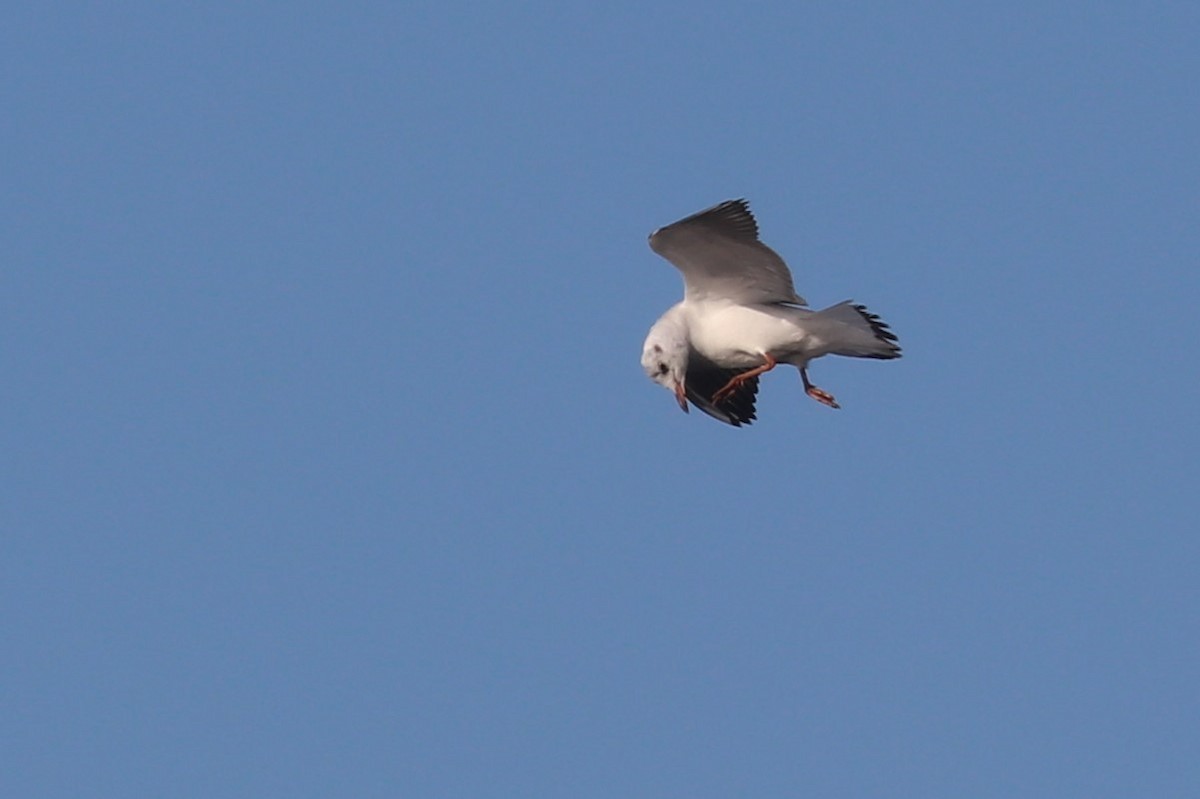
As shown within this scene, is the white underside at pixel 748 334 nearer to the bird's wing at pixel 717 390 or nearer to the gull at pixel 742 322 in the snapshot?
the gull at pixel 742 322

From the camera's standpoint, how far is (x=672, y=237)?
22.6 metres

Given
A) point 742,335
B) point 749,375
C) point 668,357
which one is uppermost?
point 742,335

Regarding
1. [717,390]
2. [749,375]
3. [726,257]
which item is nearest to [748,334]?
[749,375]

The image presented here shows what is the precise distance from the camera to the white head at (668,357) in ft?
76.6

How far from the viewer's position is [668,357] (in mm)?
23344

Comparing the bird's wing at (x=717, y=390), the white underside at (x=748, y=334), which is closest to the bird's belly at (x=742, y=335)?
the white underside at (x=748, y=334)

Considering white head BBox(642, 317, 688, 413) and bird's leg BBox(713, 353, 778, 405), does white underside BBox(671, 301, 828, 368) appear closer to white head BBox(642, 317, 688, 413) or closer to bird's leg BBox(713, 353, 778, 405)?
bird's leg BBox(713, 353, 778, 405)

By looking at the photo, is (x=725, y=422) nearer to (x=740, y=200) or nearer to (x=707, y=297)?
(x=707, y=297)

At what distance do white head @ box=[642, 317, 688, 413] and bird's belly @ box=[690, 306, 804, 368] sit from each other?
0.77 feet

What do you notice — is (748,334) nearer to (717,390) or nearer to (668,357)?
(668,357)

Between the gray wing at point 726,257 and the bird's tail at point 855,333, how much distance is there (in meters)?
0.40

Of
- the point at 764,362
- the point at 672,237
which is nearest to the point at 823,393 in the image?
the point at 764,362

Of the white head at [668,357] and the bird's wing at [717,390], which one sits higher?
the bird's wing at [717,390]

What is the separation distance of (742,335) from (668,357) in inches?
29.9
